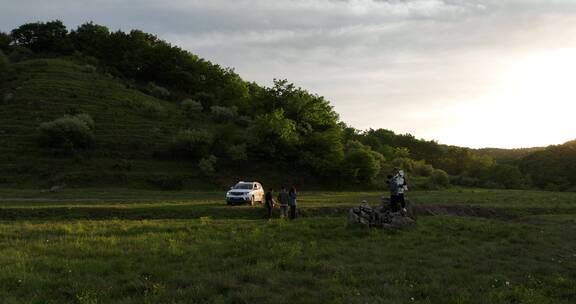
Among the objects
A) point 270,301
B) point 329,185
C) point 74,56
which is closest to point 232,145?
point 329,185

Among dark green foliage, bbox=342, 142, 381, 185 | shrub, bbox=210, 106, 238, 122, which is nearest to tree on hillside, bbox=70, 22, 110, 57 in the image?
shrub, bbox=210, 106, 238, 122

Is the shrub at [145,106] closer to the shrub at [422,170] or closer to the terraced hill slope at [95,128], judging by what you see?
the terraced hill slope at [95,128]

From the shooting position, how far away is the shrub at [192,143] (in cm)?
5725

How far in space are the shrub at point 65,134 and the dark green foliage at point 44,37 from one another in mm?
64973

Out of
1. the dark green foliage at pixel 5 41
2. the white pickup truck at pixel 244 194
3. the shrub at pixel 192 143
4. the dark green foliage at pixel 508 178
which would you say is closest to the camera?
the white pickup truck at pixel 244 194

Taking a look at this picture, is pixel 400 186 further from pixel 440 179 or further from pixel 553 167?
pixel 553 167

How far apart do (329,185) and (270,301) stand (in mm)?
50111

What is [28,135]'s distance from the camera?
58094 millimetres

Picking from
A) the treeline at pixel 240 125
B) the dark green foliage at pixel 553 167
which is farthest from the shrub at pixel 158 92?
the dark green foliage at pixel 553 167

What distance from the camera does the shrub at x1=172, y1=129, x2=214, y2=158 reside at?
5725 cm

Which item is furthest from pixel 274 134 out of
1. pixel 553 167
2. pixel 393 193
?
pixel 553 167

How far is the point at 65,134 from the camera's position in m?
55.5

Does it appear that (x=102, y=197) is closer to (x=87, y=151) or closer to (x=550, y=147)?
(x=87, y=151)

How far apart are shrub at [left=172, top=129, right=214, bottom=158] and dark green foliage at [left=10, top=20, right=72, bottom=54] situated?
231ft
